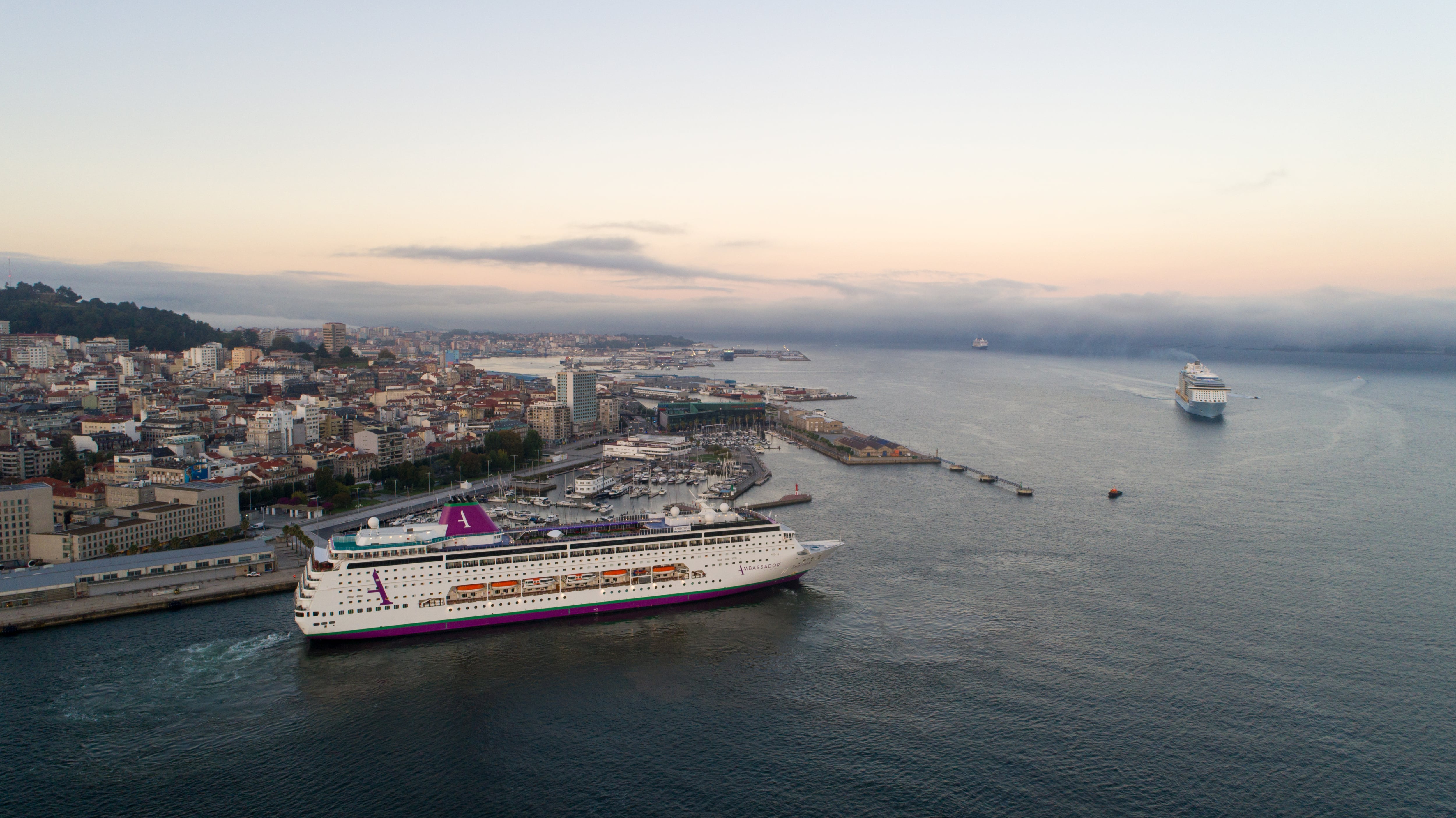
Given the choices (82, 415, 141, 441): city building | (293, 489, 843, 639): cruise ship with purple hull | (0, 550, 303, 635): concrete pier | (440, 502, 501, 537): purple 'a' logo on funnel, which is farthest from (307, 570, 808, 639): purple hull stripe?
(82, 415, 141, 441): city building

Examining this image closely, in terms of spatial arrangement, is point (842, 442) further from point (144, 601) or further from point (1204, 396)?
point (144, 601)

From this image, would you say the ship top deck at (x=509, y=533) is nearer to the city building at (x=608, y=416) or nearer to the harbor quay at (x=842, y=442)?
the harbor quay at (x=842, y=442)

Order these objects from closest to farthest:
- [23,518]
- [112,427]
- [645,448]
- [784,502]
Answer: [23,518], [784,502], [112,427], [645,448]

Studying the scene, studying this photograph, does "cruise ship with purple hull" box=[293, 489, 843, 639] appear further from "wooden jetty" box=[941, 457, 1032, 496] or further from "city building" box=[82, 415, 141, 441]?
"city building" box=[82, 415, 141, 441]

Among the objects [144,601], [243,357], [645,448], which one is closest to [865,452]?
[645,448]

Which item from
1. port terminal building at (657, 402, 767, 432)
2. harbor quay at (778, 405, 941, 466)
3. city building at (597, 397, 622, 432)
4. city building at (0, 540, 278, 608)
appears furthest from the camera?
port terminal building at (657, 402, 767, 432)
